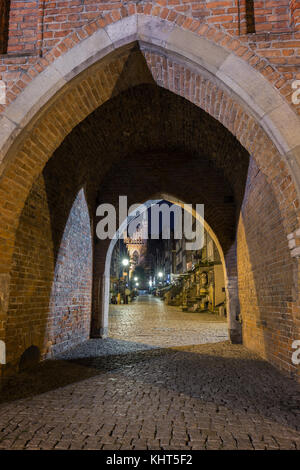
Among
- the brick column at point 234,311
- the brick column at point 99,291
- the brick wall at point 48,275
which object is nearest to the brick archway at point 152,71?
the brick wall at point 48,275

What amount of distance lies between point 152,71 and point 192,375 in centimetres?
441

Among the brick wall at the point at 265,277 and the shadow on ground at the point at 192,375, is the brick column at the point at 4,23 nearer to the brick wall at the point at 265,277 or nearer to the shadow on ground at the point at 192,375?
the brick wall at the point at 265,277

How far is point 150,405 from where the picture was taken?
10.7 ft

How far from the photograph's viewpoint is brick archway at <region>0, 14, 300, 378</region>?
3.37m

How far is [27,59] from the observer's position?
379 centimetres

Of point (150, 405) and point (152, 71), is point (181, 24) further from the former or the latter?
point (150, 405)

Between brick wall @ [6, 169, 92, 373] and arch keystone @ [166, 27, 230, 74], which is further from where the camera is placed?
brick wall @ [6, 169, 92, 373]

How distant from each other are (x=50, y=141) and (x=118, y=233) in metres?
4.98

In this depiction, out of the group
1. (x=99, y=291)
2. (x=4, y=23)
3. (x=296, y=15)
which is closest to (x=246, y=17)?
(x=296, y=15)

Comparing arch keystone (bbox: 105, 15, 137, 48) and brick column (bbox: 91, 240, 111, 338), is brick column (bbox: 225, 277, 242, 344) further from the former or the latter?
arch keystone (bbox: 105, 15, 137, 48)

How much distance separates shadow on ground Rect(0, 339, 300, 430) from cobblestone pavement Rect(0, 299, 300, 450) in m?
0.01

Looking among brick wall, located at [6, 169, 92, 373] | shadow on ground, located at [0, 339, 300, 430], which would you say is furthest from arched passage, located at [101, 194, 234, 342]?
shadow on ground, located at [0, 339, 300, 430]

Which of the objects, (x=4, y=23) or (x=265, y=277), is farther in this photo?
(x=265, y=277)

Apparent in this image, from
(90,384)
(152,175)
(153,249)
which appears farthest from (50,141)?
(153,249)
